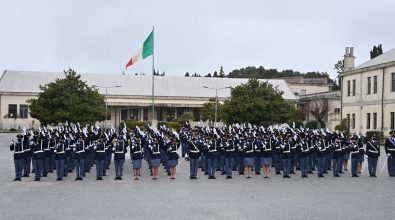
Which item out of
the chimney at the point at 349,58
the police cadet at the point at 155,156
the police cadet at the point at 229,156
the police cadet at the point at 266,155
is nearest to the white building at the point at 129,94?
the chimney at the point at 349,58

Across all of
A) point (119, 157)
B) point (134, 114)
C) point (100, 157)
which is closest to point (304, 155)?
point (119, 157)

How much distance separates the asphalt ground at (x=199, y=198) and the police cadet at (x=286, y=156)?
0.39 meters

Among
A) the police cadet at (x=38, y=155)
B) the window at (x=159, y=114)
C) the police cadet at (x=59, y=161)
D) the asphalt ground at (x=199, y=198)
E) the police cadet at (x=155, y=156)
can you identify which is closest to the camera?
the asphalt ground at (x=199, y=198)

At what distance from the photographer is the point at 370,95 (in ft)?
162

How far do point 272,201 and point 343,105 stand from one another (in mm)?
43761

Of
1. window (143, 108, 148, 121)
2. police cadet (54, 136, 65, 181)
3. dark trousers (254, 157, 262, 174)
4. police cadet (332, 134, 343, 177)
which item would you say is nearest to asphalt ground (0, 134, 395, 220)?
police cadet (54, 136, 65, 181)

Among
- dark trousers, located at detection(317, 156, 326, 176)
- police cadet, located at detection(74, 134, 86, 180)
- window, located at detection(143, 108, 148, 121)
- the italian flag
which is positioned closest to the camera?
police cadet, located at detection(74, 134, 86, 180)

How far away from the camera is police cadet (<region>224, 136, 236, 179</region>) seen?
18.6 meters

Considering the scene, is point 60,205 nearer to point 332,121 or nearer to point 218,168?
point 218,168

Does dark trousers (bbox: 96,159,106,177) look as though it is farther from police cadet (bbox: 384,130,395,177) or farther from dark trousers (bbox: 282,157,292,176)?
police cadet (bbox: 384,130,395,177)

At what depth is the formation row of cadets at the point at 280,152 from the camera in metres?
18.9

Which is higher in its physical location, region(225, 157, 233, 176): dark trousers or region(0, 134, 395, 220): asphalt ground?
region(225, 157, 233, 176): dark trousers

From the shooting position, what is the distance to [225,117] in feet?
143

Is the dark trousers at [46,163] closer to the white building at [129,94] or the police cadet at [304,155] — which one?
the police cadet at [304,155]
